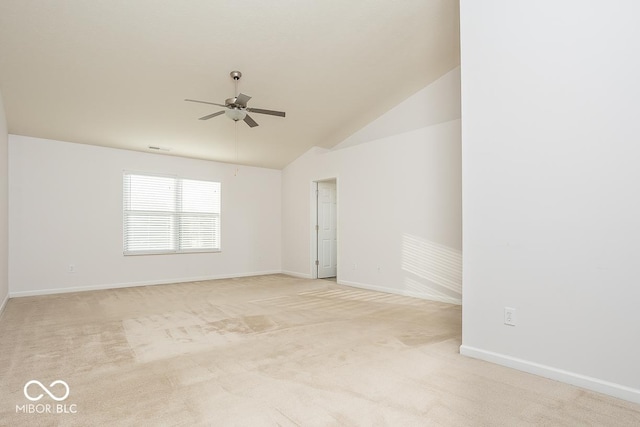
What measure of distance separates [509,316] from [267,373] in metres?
1.88

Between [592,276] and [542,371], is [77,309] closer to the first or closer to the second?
[542,371]

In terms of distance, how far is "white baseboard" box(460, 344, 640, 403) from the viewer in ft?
7.06

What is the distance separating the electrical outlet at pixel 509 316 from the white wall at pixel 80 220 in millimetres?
5980

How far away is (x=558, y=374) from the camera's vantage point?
2.40 m

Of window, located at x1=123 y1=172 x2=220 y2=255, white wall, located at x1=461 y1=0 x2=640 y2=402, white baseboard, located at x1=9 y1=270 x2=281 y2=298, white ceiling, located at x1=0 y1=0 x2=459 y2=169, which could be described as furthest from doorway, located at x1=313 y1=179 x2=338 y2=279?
white wall, located at x1=461 y1=0 x2=640 y2=402

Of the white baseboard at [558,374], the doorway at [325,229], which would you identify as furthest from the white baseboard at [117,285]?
the white baseboard at [558,374]

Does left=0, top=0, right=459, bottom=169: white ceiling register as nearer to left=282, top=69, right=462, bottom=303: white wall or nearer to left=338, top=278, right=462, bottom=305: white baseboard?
left=282, top=69, right=462, bottom=303: white wall

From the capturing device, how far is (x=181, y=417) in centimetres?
195

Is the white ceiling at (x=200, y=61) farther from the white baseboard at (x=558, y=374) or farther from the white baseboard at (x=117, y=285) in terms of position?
the white baseboard at (x=558, y=374)

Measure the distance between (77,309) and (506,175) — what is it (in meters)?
5.28

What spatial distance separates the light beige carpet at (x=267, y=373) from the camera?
197cm

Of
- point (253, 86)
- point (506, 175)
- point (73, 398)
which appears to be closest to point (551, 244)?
point (506, 175)

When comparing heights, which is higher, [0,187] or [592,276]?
[0,187]

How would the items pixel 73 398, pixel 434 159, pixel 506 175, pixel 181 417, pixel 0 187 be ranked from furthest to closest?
pixel 434 159
pixel 0 187
pixel 506 175
pixel 73 398
pixel 181 417
